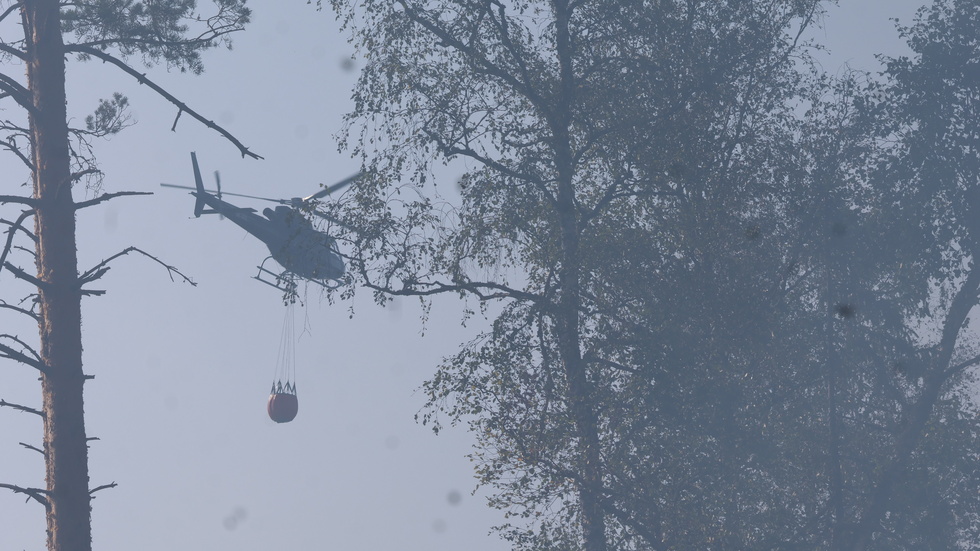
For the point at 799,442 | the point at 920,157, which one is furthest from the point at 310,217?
the point at 920,157

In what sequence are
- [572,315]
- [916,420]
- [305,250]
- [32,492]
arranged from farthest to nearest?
[916,420] → [572,315] → [305,250] → [32,492]

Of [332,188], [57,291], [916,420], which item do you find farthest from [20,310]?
[916,420]

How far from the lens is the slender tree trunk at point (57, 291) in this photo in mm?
12469

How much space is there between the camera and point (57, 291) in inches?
508

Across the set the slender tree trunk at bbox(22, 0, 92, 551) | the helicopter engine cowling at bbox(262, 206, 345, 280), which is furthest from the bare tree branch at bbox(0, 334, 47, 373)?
the helicopter engine cowling at bbox(262, 206, 345, 280)

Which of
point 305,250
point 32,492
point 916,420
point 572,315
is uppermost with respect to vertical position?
point 305,250

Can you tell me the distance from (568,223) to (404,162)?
9.69 ft

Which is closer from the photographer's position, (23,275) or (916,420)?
(23,275)

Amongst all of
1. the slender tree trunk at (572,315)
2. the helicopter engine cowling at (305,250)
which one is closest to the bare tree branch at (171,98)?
the helicopter engine cowling at (305,250)

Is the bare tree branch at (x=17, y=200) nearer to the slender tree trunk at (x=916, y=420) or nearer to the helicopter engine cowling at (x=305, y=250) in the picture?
the helicopter engine cowling at (x=305, y=250)

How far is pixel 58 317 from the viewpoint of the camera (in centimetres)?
1290

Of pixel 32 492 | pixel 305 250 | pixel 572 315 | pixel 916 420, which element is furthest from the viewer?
pixel 916 420

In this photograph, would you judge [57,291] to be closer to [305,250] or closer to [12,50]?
[12,50]

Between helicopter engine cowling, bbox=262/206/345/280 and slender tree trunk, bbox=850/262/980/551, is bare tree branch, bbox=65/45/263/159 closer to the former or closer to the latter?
helicopter engine cowling, bbox=262/206/345/280
